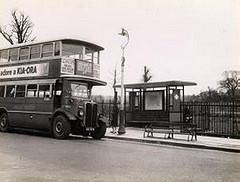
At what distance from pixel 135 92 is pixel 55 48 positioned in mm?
8512

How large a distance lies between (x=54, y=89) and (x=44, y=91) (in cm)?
77

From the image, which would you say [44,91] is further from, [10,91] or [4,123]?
[4,123]

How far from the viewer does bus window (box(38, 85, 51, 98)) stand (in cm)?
1677

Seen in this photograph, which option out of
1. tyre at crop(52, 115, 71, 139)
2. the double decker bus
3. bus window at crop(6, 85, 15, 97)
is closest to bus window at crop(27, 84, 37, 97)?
the double decker bus

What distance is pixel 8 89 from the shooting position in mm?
19281

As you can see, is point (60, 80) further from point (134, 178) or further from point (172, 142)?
point (134, 178)

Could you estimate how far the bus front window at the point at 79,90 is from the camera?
16.4 m

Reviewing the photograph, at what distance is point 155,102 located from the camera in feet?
73.6

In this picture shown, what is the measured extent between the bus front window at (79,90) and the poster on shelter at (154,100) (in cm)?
673

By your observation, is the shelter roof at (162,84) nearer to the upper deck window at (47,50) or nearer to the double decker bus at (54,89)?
the double decker bus at (54,89)

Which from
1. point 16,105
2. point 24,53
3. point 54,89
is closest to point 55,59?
point 54,89

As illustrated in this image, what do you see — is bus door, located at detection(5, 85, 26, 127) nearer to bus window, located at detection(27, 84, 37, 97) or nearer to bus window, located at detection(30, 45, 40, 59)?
bus window, located at detection(27, 84, 37, 97)

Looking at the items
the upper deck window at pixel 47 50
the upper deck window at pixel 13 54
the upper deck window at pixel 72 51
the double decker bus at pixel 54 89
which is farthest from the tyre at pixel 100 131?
the upper deck window at pixel 13 54

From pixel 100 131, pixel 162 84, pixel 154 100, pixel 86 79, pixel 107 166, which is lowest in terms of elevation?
pixel 107 166
